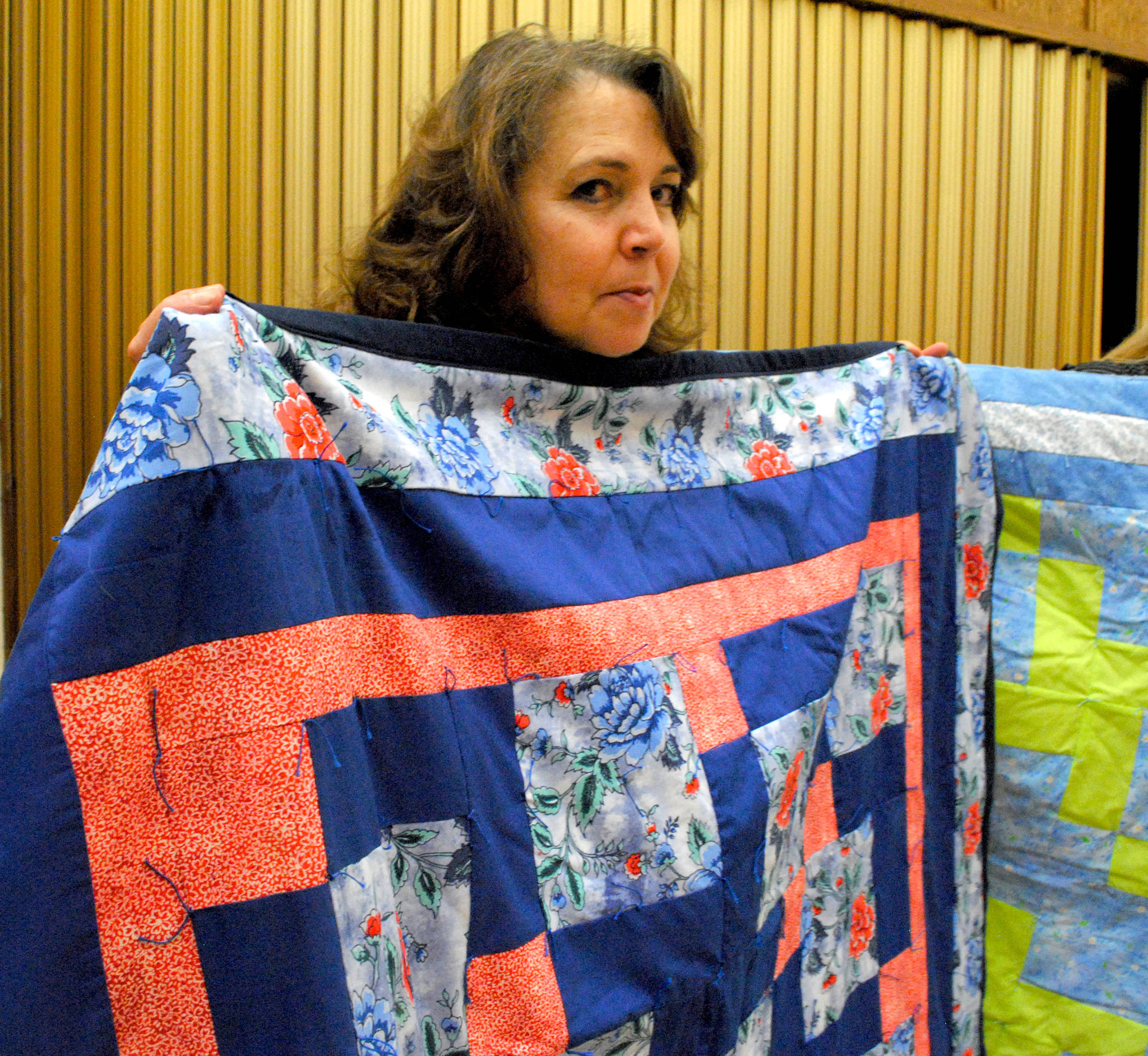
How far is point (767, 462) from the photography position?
1218 mm

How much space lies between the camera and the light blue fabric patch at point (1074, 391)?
54.8 inches

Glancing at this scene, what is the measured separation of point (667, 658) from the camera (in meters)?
1.01

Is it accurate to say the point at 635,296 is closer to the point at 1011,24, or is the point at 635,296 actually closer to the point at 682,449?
the point at 682,449

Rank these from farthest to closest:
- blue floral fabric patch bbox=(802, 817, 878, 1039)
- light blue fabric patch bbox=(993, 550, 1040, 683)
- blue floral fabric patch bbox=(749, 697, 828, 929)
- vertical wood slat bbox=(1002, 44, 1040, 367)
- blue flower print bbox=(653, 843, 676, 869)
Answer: vertical wood slat bbox=(1002, 44, 1040, 367)
light blue fabric patch bbox=(993, 550, 1040, 683)
blue floral fabric patch bbox=(802, 817, 878, 1039)
blue floral fabric patch bbox=(749, 697, 828, 929)
blue flower print bbox=(653, 843, 676, 869)

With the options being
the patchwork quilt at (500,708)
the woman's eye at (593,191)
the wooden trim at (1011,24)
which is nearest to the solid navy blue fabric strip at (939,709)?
the patchwork quilt at (500,708)

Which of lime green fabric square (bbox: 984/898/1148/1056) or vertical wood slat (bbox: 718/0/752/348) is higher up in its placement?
vertical wood slat (bbox: 718/0/752/348)

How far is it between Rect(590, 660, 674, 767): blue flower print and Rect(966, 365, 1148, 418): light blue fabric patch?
2.66 ft

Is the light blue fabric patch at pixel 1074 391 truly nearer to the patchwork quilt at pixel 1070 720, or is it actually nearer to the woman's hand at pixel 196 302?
the patchwork quilt at pixel 1070 720

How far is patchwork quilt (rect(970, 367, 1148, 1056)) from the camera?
1325 millimetres

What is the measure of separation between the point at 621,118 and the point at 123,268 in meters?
0.92

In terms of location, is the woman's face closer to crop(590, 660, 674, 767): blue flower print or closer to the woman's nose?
the woman's nose

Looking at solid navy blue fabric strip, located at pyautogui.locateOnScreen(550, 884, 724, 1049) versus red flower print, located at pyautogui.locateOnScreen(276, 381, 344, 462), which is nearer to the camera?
red flower print, located at pyautogui.locateOnScreen(276, 381, 344, 462)

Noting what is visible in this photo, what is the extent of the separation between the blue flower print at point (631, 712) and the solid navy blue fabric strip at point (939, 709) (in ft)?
1.85

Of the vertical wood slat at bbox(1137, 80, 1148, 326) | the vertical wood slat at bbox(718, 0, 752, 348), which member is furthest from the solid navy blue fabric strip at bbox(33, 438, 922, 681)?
the vertical wood slat at bbox(1137, 80, 1148, 326)
